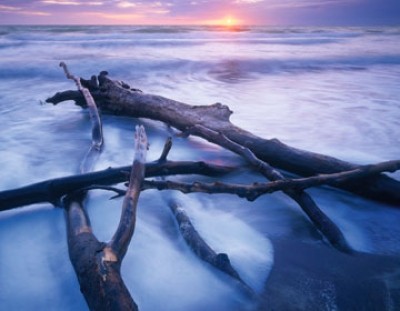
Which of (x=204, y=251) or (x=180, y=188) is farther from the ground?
(x=180, y=188)

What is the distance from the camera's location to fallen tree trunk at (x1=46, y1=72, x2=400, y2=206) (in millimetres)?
2714

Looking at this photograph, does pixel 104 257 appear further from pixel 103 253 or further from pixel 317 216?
pixel 317 216

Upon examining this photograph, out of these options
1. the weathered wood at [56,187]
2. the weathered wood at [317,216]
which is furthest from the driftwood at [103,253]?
the weathered wood at [317,216]

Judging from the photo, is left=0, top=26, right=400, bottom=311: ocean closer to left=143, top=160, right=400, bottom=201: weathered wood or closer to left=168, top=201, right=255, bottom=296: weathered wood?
left=168, top=201, right=255, bottom=296: weathered wood

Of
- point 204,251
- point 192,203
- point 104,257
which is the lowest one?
A: point 192,203

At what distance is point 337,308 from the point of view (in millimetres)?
1870

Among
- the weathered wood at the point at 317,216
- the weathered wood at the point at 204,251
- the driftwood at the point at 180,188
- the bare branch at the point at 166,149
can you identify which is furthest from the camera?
the bare branch at the point at 166,149

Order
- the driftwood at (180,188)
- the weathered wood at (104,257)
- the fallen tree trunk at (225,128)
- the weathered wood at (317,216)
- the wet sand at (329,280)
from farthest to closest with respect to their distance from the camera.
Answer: the fallen tree trunk at (225,128) → the weathered wood at (317,216) → the wet sand at (329,280) → the driftwood at (180,188) → the weathered wood at (104,257)

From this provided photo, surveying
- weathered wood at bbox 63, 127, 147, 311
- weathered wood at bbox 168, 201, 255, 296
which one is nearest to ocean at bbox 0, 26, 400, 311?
weathered wood at bbox 168, 201, 255, 296

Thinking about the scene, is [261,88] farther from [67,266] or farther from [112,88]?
[67,266]

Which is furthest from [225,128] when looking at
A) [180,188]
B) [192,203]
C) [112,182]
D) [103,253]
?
[103,253]

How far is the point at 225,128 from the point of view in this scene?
3639 mm

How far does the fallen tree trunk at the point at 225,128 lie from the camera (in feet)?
8.90

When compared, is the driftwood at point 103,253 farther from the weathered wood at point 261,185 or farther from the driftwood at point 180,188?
the weathered wood at point 261,185
